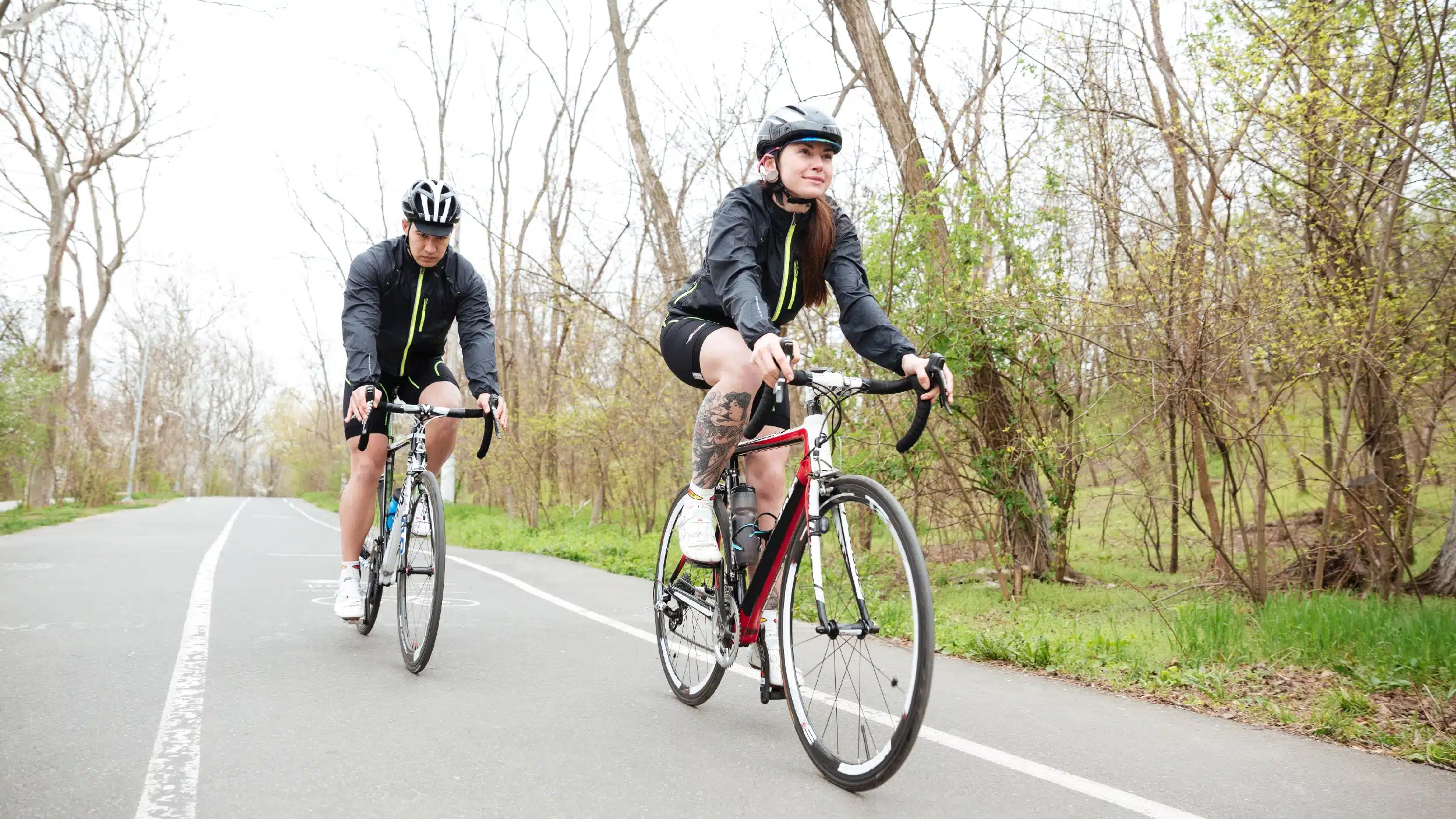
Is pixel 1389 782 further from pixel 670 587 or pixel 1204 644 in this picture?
pixel 670 587

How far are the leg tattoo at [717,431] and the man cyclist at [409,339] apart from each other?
53.4 inches

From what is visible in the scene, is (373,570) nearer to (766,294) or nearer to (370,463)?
(370,463)

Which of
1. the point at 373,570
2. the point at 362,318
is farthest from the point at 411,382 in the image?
the point at 373,570

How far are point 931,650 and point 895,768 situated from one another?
355 mm

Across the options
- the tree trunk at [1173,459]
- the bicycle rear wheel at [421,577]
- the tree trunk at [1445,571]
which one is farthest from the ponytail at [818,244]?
the tree trunk at [1445,571]

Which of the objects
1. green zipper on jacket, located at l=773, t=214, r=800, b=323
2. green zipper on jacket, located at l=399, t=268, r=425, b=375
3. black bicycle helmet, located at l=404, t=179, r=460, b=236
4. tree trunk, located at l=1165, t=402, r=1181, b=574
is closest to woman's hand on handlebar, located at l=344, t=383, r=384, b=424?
green zipper on jacket, located at l=399, t=268, r=425, b=375

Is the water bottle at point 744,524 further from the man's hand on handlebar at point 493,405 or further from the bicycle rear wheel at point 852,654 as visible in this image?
the man's hand on handlebar at point 493,405

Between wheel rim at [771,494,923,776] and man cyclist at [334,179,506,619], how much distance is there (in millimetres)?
2080

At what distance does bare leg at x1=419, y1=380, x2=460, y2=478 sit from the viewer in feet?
15.7

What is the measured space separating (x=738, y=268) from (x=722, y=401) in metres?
0.48

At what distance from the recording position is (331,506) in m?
39.6

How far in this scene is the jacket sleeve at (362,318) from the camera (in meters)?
4.33

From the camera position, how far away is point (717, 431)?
340 centimetres

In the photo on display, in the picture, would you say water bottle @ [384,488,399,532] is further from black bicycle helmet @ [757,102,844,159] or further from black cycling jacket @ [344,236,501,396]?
black bicycle helmet @ [757,102,844,159]
